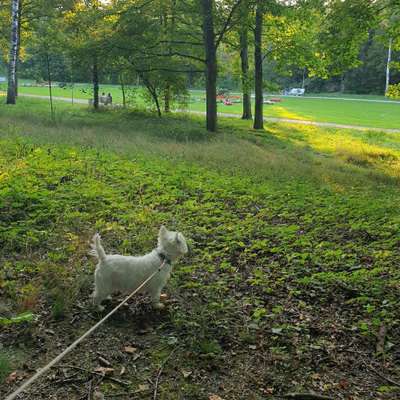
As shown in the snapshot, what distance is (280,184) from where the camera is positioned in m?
10.9

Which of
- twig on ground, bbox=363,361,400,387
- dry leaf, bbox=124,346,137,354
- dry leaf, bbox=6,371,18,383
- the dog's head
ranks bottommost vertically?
twig on ground, bbox=363,361,400,387

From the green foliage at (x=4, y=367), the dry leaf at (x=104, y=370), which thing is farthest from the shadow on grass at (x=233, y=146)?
the green foliage at (x=4, y=367)

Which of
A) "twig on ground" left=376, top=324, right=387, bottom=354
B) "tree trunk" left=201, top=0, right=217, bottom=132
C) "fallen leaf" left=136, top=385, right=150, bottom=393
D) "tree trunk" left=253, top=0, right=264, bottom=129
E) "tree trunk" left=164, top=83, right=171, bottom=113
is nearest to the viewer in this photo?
"fallen leaf" left=136, top=385, right=150, bottom=393

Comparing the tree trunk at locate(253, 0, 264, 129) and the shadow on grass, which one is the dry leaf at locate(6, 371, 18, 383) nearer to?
the shadow on grass

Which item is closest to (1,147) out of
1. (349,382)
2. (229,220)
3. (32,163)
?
(32,163)

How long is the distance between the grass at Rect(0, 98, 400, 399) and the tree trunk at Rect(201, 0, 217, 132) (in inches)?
291

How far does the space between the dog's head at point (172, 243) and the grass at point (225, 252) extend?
0.73 meters

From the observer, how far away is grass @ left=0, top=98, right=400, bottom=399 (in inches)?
163

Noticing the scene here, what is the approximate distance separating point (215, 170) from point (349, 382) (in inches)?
341

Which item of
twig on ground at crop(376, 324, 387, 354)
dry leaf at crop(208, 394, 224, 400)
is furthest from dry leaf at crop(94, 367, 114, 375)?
twig on ground at crop(376, 324, 387, 354)

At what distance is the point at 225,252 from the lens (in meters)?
6.74

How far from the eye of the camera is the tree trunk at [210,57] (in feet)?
62.7

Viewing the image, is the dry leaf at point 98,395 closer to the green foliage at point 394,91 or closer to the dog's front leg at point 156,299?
the dog's front leg at point 156,299

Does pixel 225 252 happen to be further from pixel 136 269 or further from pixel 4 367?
pixel 4 367
